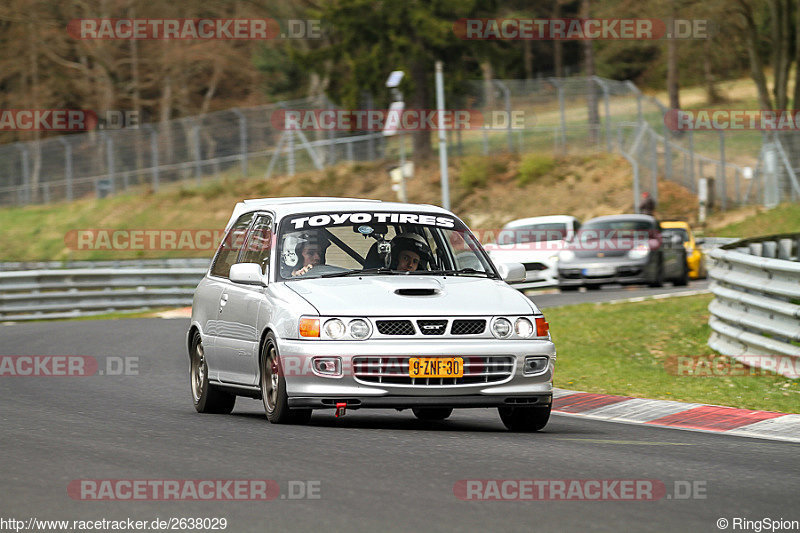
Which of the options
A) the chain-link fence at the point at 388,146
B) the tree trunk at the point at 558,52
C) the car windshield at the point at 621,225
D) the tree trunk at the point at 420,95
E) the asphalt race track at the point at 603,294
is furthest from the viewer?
the tree trunk at the point at 558,52

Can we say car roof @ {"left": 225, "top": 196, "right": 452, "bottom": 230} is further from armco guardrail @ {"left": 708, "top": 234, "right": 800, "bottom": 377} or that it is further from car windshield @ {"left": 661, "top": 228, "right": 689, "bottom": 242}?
car windshield @ {"left": 661, "top": 228, "right": 689, "bottom": 242}

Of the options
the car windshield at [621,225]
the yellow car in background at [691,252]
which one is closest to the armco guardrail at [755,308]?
the car windshield at [621,225]

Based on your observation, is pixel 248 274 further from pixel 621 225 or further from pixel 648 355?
pixel 621 225

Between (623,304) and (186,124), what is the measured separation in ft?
101

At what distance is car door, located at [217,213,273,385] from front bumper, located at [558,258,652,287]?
1732 centimetres

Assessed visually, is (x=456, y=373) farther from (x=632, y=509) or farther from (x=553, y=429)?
(x=632, y=509)

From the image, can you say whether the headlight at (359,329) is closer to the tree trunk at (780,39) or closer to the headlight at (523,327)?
the headlight at (523,327)

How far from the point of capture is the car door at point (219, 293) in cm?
1105

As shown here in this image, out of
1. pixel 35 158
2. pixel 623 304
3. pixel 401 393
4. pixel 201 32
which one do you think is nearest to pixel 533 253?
pixel 623 304

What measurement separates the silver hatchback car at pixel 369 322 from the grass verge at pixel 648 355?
2.90 m

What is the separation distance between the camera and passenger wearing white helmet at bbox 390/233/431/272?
1051 centimetres

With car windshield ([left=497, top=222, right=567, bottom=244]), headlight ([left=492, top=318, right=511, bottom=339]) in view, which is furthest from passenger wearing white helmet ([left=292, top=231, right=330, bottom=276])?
car windshield ([left=497, top=222, right=567, bottom=244])

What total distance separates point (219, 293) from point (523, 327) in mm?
2787

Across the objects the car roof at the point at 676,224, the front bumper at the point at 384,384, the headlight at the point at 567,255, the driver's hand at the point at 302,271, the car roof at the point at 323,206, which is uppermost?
the car roof at the point at 323,206
